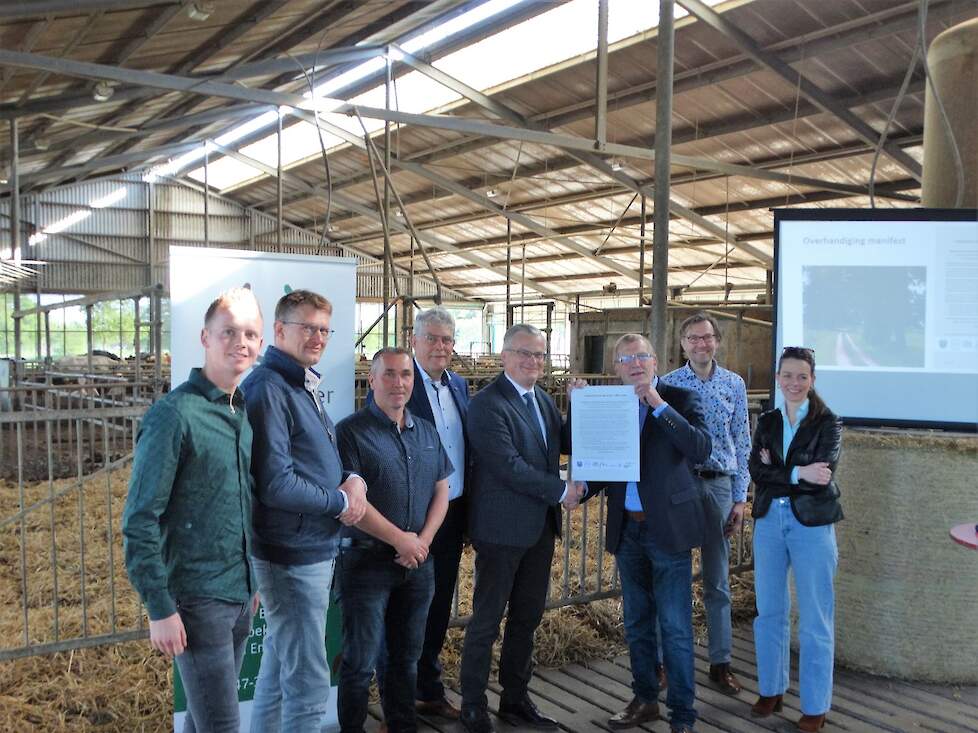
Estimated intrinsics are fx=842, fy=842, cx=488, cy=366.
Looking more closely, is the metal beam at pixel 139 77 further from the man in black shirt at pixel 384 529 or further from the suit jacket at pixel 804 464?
the suit jacket at pixel 804 464

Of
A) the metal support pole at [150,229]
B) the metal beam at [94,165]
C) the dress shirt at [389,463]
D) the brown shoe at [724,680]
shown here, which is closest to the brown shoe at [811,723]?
the brown shoe at [724,680]

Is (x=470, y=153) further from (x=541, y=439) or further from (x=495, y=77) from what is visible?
(x=541, y=439)

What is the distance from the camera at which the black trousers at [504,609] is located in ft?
10.1

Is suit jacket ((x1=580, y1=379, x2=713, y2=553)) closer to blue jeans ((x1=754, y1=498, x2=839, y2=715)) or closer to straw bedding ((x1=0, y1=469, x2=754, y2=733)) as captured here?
blue jeans ((x1=754, y1=498, x2=839, y2=715))

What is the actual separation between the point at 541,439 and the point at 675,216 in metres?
15.1

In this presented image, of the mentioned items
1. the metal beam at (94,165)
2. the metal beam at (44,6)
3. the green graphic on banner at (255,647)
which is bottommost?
the green graphic on banner at (255,647)

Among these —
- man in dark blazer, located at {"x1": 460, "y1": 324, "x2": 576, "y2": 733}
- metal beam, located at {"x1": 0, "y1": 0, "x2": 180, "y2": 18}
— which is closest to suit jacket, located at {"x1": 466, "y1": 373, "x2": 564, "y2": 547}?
man in dark blazer, located at {"x1": 460, "y1": 324, "x2": 576, "y2": 733}

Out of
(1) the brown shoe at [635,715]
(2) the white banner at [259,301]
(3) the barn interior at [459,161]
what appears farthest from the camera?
(3) the barn interior at [459,161]

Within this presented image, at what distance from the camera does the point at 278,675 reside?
8.38 ft

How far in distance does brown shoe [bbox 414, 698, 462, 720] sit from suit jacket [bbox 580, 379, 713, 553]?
35.3 inches

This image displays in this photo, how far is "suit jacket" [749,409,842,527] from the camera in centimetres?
321

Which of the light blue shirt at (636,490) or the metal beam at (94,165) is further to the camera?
the metal beam at (94,165)

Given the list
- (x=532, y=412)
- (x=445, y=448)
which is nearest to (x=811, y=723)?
(x=532, y=412)

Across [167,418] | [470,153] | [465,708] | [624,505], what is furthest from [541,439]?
[470,153]
